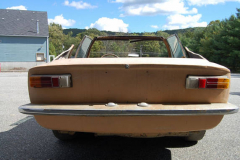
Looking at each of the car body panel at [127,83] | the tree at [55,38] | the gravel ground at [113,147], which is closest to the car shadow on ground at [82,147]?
the gravel ground at [113,147]

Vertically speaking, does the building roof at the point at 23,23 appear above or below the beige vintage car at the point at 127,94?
above

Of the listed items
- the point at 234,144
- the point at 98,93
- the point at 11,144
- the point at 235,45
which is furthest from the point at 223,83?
the point at 235,45

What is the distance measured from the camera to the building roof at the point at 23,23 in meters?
30.3

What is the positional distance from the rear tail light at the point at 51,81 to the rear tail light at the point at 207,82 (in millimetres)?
1179

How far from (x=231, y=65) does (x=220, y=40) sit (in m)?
3.40

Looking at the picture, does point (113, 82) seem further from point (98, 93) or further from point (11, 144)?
point (11, 144)

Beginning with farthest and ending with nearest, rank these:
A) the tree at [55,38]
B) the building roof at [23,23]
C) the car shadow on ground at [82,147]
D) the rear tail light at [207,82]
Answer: the tree at [55,38]
the building roof at [23,23]
the car shadow on ground at [82,147]
the rear tail light at [207,82]

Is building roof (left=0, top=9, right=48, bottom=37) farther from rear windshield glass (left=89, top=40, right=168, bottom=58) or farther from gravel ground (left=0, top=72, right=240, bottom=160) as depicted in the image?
gravel ground (left=0, top=72, right=240, bottom=160)

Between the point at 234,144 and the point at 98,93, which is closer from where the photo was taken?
the point at 98,93

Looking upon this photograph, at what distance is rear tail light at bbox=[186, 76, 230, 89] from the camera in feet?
6.87

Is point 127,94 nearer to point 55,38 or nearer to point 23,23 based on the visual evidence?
point 23,23

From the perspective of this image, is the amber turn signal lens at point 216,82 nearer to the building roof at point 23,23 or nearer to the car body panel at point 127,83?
the car body panel at point 127,83

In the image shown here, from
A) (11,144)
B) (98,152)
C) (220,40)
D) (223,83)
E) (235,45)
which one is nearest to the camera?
(223,83)

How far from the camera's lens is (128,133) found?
6.81ft
